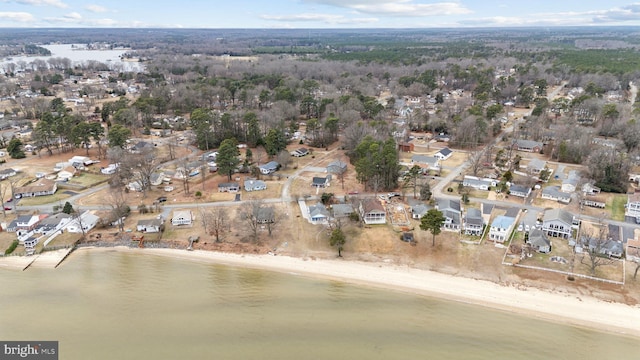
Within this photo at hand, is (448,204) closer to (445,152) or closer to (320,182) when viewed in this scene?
(320,182)

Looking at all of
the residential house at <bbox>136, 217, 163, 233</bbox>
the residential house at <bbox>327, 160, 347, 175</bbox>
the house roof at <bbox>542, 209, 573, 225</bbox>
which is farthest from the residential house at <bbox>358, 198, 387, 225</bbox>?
the residential house at <bbox>136, 217, 163, 233</bbox>

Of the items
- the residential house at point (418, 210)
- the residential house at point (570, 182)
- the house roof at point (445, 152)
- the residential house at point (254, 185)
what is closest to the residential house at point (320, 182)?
the residential house at point (254, 185)

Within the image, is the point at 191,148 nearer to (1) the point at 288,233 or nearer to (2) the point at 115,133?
(2) the point at 115,133

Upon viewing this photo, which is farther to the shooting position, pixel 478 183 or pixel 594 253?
pixel 478 183

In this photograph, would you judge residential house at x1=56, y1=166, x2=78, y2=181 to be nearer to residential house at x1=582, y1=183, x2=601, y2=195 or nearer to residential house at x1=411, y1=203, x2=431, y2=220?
residential house at x1=411, y1=203, x2=431, y2=220

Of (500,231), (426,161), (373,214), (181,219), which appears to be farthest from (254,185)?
(500,231)

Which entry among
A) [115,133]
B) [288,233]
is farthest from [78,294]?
[115,133]
